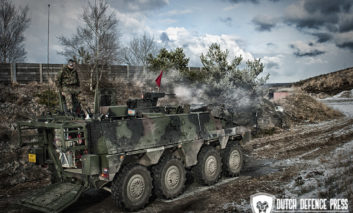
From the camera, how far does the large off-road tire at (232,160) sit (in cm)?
895

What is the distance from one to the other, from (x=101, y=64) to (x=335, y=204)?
17846mm

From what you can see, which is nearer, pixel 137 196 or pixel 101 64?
pixel 137 196

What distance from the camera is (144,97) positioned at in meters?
8.54

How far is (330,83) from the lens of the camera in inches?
1566

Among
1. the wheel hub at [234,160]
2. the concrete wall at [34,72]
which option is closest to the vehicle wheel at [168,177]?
the wheel hub at [234,160]

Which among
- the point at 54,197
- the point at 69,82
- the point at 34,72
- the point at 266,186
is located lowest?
the point at 266,186

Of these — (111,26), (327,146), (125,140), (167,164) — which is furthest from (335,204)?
(111,26)

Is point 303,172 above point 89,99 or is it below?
below

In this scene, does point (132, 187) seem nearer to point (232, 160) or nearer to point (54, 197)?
point (54, 197)

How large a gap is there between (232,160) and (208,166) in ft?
3.68

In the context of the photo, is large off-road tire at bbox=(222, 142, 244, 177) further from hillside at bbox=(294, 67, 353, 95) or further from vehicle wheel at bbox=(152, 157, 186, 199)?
hillside at bbox=(294, 67, 353, 95)

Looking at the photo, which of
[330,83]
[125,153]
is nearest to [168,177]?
[125,153]

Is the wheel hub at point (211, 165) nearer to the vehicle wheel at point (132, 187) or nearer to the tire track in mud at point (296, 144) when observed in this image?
the vehicle wheel at point (132, 187)

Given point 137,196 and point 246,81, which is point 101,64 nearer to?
point 246,81
